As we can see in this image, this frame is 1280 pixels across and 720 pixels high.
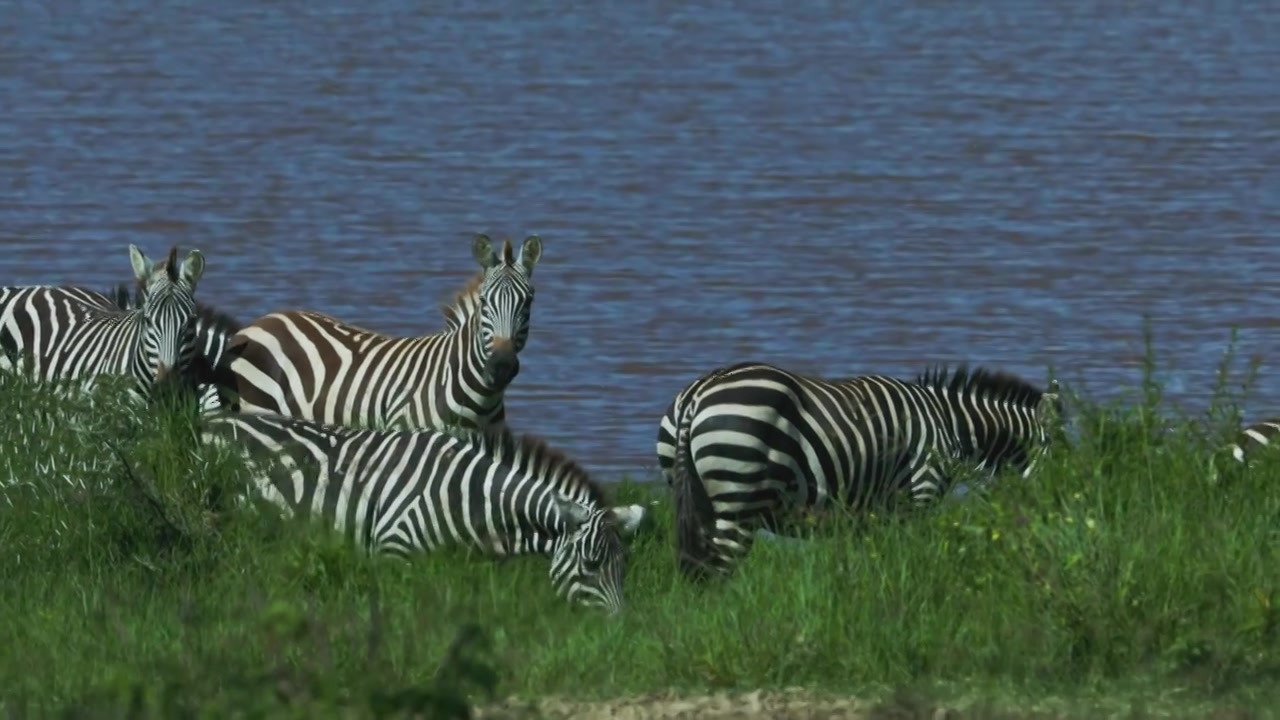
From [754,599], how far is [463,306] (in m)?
3.94

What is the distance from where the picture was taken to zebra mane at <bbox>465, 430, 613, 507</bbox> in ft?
34.3

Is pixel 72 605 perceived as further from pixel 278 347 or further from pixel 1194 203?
pixel 1194 203

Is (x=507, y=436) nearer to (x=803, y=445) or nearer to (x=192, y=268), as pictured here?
(x=803, y=445)

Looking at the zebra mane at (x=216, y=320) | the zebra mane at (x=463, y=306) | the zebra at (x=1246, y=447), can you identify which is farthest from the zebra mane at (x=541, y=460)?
the zebra at (x=1246, y=447)

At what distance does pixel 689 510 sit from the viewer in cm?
1045

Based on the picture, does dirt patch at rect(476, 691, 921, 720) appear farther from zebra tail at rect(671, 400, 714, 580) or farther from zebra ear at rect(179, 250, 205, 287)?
zebra ear at rect(179, 250, 205, 287)

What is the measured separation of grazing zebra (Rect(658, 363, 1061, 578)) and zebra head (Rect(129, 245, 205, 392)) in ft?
6.91

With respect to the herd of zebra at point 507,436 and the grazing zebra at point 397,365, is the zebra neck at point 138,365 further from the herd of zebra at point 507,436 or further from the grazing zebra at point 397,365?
the grazing zebra at point 397,365

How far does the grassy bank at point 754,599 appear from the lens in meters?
8.26

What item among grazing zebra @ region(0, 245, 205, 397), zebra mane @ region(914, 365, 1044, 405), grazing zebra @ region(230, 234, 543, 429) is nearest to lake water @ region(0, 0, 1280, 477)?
grazing zebra @ region(230, 234, 543, 429)

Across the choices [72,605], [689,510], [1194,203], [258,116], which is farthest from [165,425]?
[258,116]

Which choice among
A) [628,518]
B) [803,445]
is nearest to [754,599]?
[628,518]

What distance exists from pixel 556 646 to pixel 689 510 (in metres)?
1.67

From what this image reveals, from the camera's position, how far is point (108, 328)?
1329cm
